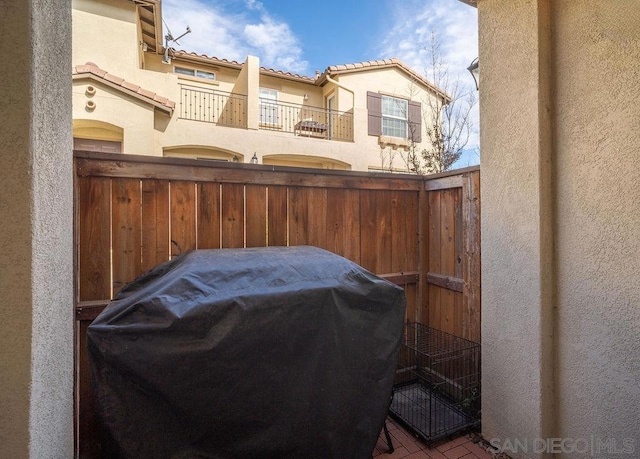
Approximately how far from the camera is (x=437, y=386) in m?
3.19

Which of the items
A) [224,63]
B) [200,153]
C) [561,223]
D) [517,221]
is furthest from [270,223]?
[224,63]

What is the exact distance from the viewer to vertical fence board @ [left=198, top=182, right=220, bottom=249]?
2629mm

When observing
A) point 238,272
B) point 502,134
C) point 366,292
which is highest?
point 502,134

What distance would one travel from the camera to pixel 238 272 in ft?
6.08

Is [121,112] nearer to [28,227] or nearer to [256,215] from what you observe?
[256,215]

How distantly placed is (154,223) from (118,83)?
6.04m

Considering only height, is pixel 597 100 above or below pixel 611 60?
below

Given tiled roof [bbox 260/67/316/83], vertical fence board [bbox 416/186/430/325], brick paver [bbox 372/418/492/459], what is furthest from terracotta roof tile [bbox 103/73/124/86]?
brick paver [bbox 372/418/492/459]

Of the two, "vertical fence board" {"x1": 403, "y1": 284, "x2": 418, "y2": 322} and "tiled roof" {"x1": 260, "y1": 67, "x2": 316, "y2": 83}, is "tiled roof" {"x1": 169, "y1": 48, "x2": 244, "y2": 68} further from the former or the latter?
"vertical fence board" {"x1": 403, "y1": 284, "x2": 418, "y2": 322}

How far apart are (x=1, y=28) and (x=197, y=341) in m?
1.44

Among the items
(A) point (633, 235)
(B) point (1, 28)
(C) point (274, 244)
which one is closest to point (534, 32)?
(A) point (633, 235)

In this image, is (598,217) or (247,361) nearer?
(247,361)

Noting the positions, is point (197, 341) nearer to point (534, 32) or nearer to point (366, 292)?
point (366, 292)

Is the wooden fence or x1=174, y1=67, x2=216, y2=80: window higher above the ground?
x1=174, y1=67, x2=216, y2=80: window
